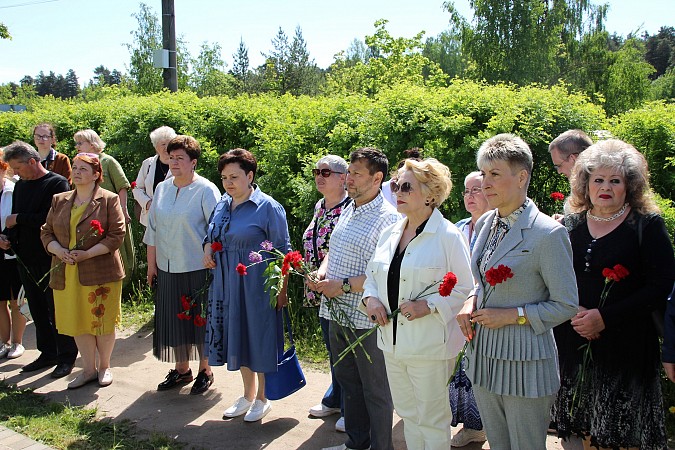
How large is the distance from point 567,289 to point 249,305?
256cm

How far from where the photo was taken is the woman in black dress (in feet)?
10.9

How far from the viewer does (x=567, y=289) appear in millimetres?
2951

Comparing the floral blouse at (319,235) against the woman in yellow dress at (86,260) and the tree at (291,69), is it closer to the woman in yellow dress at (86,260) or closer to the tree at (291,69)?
the woman in yellow dress at (86,260)

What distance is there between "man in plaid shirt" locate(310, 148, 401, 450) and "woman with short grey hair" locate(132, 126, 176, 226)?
314 centimetres

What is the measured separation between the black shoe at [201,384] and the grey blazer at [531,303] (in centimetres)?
319

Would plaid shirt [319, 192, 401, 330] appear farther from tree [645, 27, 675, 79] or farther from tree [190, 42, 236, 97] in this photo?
tree [645, 27, 675, 79]

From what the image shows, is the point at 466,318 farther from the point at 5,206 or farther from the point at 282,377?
the point at 5,206

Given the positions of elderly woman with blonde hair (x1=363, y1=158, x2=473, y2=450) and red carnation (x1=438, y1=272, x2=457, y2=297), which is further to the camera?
elderly woman with blonde hair (x1=363, y1=158, x2=473, y2=450)

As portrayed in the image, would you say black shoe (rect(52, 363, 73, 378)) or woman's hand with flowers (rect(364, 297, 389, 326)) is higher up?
woman's hand with flowers (rect(364, 297, 389, 326))

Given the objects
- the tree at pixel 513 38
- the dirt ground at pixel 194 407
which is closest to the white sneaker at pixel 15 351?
the dirt ground at pixel 194 407

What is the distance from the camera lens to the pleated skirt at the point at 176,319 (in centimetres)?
547

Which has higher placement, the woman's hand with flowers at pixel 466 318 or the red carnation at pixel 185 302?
the woman's hand with flowers at pixel 466 318

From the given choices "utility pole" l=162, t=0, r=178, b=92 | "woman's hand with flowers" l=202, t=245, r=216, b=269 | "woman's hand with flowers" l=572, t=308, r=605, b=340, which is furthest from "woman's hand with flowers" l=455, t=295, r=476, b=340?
"utility pole" l=162, t=0, r=178, b=92

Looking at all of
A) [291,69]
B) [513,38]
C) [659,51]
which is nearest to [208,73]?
[291,69]
